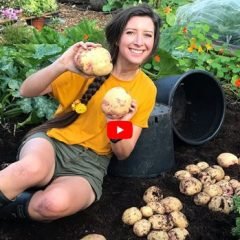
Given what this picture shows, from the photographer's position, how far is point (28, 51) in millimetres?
3920

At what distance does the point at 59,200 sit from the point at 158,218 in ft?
1.71

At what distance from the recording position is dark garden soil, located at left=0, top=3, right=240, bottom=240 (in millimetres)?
2641

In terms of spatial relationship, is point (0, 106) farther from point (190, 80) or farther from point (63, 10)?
point (63, 10)

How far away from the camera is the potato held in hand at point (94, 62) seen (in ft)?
8.19

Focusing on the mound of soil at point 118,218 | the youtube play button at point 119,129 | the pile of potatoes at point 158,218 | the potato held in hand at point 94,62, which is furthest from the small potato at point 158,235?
the potato held in hand at point 94,62

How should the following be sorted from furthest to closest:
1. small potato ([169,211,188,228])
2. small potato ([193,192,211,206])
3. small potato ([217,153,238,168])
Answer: small potato ([217,153,238,168]) → small potato ([193,192,211,206]) → small potato ([169,211,188,228])

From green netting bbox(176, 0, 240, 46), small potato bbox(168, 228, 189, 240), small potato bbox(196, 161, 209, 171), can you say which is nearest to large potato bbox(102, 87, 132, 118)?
small potato bbox(168, 228, 189, 240)

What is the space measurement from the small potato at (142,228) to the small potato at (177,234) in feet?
0.37

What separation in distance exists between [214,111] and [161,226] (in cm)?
138

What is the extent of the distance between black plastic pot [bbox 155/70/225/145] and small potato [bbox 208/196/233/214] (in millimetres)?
767

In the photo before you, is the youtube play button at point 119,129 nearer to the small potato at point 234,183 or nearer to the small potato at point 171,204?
the small potato at point 171,204

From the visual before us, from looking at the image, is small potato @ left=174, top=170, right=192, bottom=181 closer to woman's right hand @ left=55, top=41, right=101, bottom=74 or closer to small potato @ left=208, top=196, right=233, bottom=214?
small potato @ left=208, top=196, right=233, bottom=214

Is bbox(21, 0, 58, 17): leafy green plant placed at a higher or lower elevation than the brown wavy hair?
lower

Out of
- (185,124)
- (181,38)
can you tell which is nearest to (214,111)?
(185,124)
